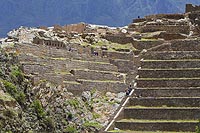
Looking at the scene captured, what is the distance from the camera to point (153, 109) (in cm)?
4338

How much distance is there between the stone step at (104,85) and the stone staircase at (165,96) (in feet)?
7.87

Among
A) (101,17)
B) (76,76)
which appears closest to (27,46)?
(76,76)

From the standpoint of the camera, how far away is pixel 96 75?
166 feet

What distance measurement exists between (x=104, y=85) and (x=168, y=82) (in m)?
5.58

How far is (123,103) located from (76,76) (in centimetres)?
599

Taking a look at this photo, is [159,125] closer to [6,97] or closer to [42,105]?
[42,105]

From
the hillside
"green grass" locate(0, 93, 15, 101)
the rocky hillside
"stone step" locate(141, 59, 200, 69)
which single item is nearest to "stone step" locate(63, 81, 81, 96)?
the rocky hillside

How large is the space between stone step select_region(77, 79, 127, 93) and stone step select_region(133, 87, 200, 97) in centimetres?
447

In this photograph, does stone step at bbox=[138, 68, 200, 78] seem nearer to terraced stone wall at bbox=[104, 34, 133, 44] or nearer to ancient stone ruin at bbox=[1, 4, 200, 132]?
ancient stone ruin at bbox=[1, 4, 200, 132]

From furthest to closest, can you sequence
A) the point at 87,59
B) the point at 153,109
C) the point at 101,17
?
1. the point at 101,17
2. the point at 87,59
3. the point at 153,109

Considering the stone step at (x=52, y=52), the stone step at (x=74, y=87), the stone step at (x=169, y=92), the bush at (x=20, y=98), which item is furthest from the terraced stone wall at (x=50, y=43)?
the stone step at (x=169, y=92)

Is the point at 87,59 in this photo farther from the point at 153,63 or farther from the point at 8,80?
the point at 8,80

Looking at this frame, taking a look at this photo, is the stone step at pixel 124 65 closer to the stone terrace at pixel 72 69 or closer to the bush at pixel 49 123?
the stone terrace at pixel 72 69

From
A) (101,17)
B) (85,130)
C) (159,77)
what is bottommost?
(85,130)
